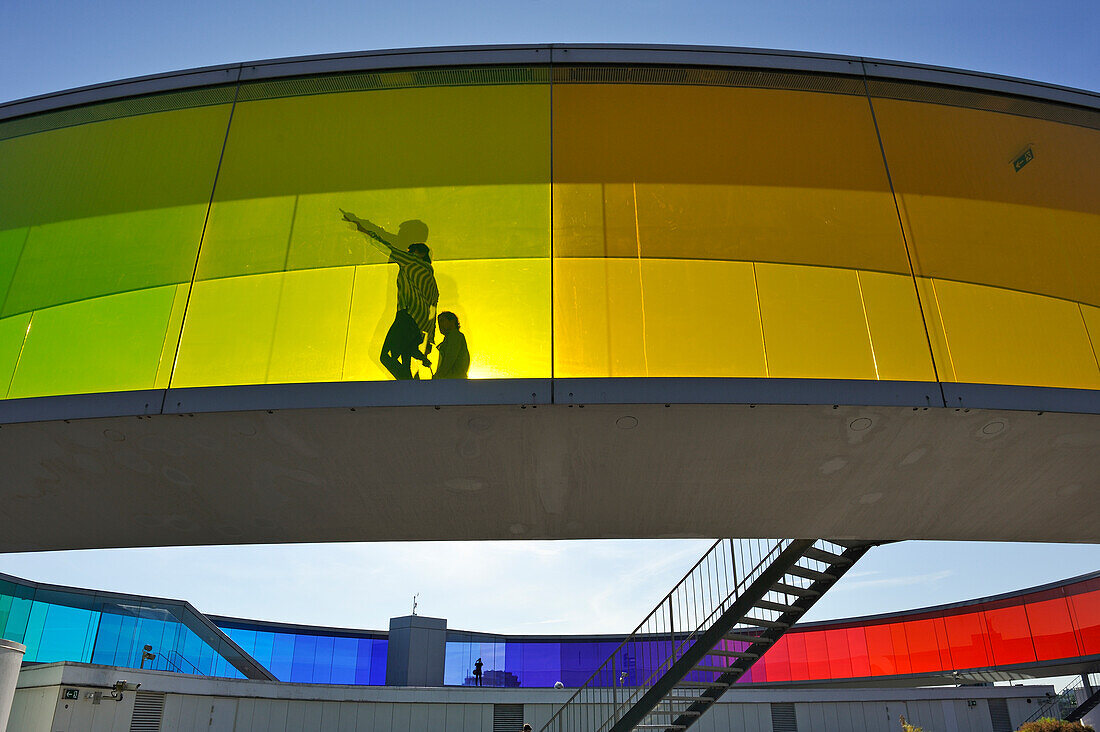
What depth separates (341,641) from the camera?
2569cm

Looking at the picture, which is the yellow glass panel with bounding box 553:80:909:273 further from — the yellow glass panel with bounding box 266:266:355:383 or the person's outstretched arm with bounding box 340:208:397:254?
the yellow glass panel with bounding box 266:266:355:383

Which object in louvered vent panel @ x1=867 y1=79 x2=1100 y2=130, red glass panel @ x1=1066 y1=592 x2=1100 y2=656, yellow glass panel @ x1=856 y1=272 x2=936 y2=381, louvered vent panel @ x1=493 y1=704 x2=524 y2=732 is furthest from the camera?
Result: red glass panel @ x1=1066 y1=592 x2=1100 y2=656

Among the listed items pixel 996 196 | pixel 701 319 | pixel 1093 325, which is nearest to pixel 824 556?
pixel 1093 325

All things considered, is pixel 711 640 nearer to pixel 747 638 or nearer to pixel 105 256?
pixel 747 638

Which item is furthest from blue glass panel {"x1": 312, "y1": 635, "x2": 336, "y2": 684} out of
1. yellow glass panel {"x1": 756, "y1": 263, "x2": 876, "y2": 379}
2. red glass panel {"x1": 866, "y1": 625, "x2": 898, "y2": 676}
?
yellow glass panel {"x1": 756, "y1": 263, "x2": 876, "y2": 379}

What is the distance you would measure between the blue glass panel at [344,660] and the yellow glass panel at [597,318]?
71.3 ft

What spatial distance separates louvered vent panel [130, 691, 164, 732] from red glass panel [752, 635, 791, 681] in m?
20.6

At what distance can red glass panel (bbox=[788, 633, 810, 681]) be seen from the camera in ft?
90.5

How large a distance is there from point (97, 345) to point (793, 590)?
11877mm

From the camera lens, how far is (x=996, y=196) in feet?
27.4

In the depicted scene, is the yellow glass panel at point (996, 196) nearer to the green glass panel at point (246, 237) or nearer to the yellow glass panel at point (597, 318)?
the yellow glass panel at point (597, 318)

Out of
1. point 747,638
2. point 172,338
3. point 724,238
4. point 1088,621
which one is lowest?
point 747,638

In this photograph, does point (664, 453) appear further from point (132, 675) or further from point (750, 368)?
point (132, 675)

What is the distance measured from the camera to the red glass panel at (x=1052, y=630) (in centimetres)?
2272
